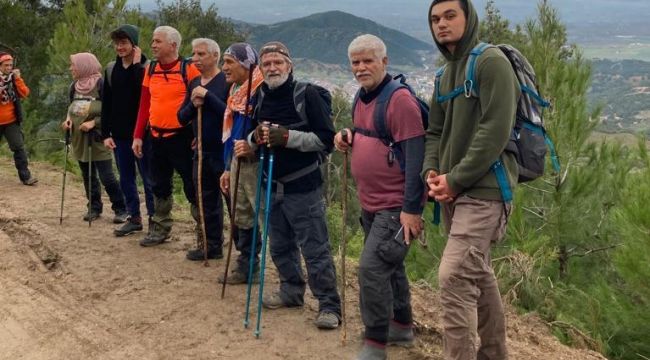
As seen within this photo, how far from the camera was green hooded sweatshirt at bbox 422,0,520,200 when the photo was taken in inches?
110

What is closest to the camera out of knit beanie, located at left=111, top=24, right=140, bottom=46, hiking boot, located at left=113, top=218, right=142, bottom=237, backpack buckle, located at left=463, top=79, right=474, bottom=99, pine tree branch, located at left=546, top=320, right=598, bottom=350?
backpack buckle, located at left=463, top=79, right=474, bottom=99

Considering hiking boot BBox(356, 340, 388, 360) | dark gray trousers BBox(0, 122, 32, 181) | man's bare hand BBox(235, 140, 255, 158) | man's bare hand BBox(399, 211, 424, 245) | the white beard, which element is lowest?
hiking boot BBox(356, 340, 388, 360)

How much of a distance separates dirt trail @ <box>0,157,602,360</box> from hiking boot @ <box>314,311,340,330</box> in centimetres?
5

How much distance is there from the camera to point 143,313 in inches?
186

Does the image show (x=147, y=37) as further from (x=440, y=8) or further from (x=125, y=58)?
(x=440, y=8)

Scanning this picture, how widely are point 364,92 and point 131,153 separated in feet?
11.6

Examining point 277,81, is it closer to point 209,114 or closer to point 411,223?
point 209,114

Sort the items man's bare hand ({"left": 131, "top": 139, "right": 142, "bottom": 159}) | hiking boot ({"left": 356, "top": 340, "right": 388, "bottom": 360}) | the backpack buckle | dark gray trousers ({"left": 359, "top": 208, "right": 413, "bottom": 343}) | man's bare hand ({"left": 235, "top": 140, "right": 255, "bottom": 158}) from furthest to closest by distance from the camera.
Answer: man's bare hand ({"left": 131, "top": 139, "right": 142, "bottom": 159}) < man's bare hand ({"left": 235, "top": 140, "right": 255, "bottom": 158}) < hiking boot ({"left": 356, "top": 340, "right": 388, "bottom": 360}) < dark gray trousers ({"left": 359, "top": 208, "right": 413, "bottom": 343}) < the backpack buckle

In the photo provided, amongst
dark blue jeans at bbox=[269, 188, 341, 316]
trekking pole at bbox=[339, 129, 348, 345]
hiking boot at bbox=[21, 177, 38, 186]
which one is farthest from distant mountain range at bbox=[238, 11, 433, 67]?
trekking pole at bbox=[339, 129, 348, 345]

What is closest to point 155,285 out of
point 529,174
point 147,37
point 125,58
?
point 125,58

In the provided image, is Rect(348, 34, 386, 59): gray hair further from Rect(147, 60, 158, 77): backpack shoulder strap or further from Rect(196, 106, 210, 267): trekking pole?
Rect(147, 60, 158, 77): backpack shoulder strap

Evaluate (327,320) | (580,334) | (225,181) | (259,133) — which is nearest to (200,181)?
(225,181)

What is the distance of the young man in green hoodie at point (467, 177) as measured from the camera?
284cm

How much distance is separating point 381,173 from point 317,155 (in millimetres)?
894
